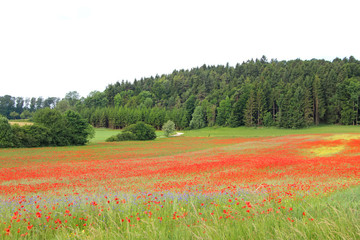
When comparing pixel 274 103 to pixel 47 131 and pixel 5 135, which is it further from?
pixel 5 135

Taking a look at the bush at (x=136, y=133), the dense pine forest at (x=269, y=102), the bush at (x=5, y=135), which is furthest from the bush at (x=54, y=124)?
the dense pine forest at (x=269, y=102)

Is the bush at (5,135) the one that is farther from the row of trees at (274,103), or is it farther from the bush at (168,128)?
the row of trees at (274,103)

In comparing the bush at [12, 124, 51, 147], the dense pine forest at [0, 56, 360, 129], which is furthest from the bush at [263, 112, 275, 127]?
the bush at [12, 124, 51, 147]

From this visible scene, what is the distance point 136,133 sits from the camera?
8250 centimetres

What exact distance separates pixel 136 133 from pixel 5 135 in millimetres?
37994

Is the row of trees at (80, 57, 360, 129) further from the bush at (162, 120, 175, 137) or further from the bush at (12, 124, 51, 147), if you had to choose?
the bush at (12, 124, 51, 147)

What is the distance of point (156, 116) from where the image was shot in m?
136

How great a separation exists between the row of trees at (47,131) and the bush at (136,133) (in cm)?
1104

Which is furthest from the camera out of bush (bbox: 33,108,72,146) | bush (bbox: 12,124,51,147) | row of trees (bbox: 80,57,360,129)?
row of trees (bbox: 80,57,360,129)

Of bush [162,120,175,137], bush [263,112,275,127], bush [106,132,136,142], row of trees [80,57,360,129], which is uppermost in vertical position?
row of trees [80,57,360,129]

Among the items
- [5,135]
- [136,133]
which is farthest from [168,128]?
[5,135]

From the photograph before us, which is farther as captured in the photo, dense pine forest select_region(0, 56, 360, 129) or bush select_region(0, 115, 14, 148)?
dense pine forest select_region(0, 56, 360, 129)

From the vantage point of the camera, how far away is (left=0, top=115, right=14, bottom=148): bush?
2003 inches

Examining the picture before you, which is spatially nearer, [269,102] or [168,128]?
[168,128]
